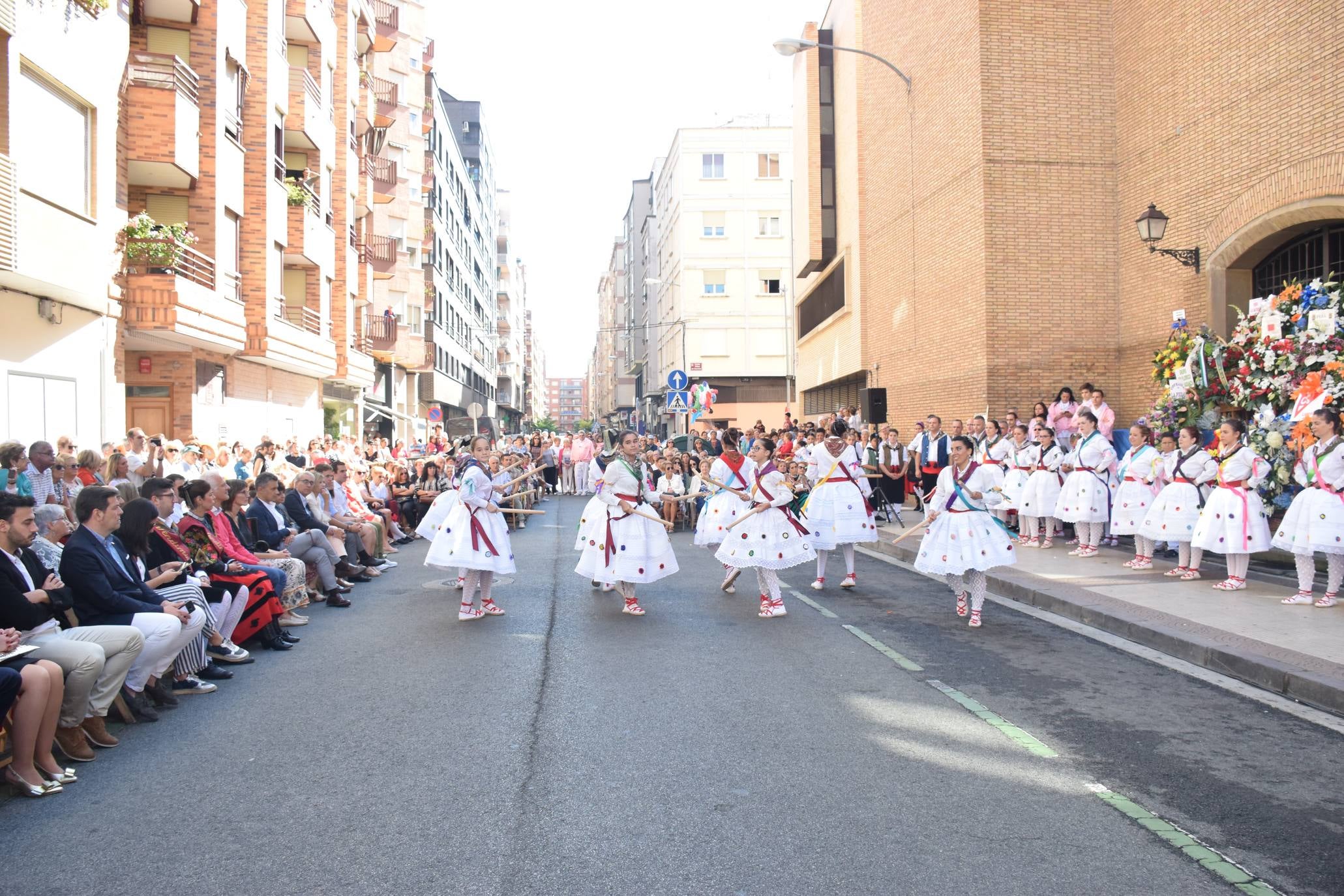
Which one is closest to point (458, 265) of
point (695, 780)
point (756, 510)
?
point (756, 510)

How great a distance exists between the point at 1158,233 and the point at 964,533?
315 inches

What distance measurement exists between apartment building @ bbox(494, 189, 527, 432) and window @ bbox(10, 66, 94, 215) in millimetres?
81929

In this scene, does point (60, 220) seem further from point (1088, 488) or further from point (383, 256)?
point (383, 256)

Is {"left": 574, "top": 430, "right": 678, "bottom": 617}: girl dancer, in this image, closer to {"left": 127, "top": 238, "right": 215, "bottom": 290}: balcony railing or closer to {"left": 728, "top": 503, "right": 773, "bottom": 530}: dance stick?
{"left": 728, "top": 503, "right": 773, "bottom": 530}: dance stick

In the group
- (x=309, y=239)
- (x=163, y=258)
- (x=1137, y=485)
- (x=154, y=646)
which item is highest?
(x=309, y=239)

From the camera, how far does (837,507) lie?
40.3ft

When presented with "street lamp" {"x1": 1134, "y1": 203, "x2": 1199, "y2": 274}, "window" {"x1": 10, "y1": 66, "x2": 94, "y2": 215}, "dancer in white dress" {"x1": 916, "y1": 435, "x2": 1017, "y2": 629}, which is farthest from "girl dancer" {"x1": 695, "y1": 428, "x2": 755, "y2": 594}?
"window" {"x1": 10, "y1": 66, "x2": 94, "y2": 215}

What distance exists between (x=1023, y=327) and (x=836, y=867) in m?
16.2

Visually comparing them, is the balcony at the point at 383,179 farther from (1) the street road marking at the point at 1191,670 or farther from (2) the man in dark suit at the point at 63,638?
(2) the man in dark suit at the point at 63,638

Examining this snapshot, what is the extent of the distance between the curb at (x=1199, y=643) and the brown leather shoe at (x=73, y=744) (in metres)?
7.62

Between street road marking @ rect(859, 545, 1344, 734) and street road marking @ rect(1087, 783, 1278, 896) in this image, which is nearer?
street road marking @ rect(1087, 783, 1278, 896)

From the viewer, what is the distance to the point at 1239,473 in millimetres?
10539

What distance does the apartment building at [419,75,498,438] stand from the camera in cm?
5144

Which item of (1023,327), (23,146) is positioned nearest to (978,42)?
(1023,327)
